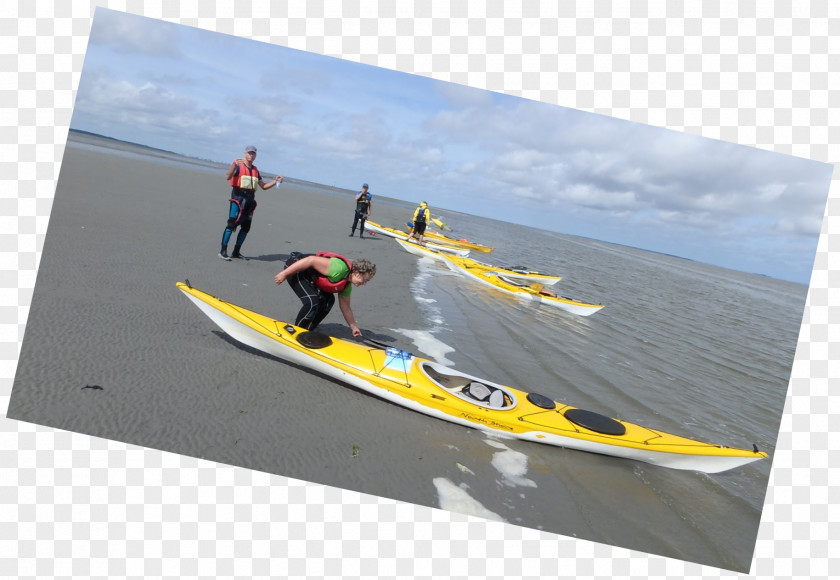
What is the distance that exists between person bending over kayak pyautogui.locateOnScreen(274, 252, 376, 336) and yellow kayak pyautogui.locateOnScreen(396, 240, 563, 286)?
30.1 ft

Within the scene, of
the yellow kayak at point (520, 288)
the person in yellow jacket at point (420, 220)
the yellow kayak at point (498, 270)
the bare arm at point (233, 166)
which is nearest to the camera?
the bare arm at point (233, 166)

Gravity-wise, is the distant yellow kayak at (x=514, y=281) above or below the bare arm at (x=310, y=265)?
above

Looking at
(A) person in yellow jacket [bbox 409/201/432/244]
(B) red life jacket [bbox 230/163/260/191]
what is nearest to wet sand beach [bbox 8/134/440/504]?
(B) red life jacket [bbox 230/163/260/191]

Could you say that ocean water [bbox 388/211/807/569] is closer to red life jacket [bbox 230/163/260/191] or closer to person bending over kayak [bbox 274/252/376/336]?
person bending over kayak [bbox 274/252/376/336]

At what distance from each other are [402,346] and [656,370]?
528cm

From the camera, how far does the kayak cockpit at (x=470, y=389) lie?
5008 mm

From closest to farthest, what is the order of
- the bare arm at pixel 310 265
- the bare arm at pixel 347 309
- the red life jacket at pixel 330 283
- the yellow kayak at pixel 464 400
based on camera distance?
1. the yellow kayak at pixel 464 400
2. the bare arm at pixel 310 265
3. the red life jacket at pixel 330 283
4. the bare arm at pixel 347 309

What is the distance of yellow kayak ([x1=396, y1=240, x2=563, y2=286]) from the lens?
14209mm

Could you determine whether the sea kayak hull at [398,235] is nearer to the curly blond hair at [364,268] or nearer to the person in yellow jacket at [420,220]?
the person in yellow jacket at [420,220]

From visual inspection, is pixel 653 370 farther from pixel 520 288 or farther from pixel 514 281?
pixel 514 281

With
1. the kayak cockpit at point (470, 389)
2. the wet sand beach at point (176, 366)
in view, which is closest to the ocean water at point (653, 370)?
the kayak cockpit at point (470, 389)

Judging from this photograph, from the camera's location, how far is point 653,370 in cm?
874

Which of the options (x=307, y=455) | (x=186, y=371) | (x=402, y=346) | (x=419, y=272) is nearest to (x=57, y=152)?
(x=186, y=371)

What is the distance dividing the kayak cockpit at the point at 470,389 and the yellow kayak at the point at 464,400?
0.01 metres
